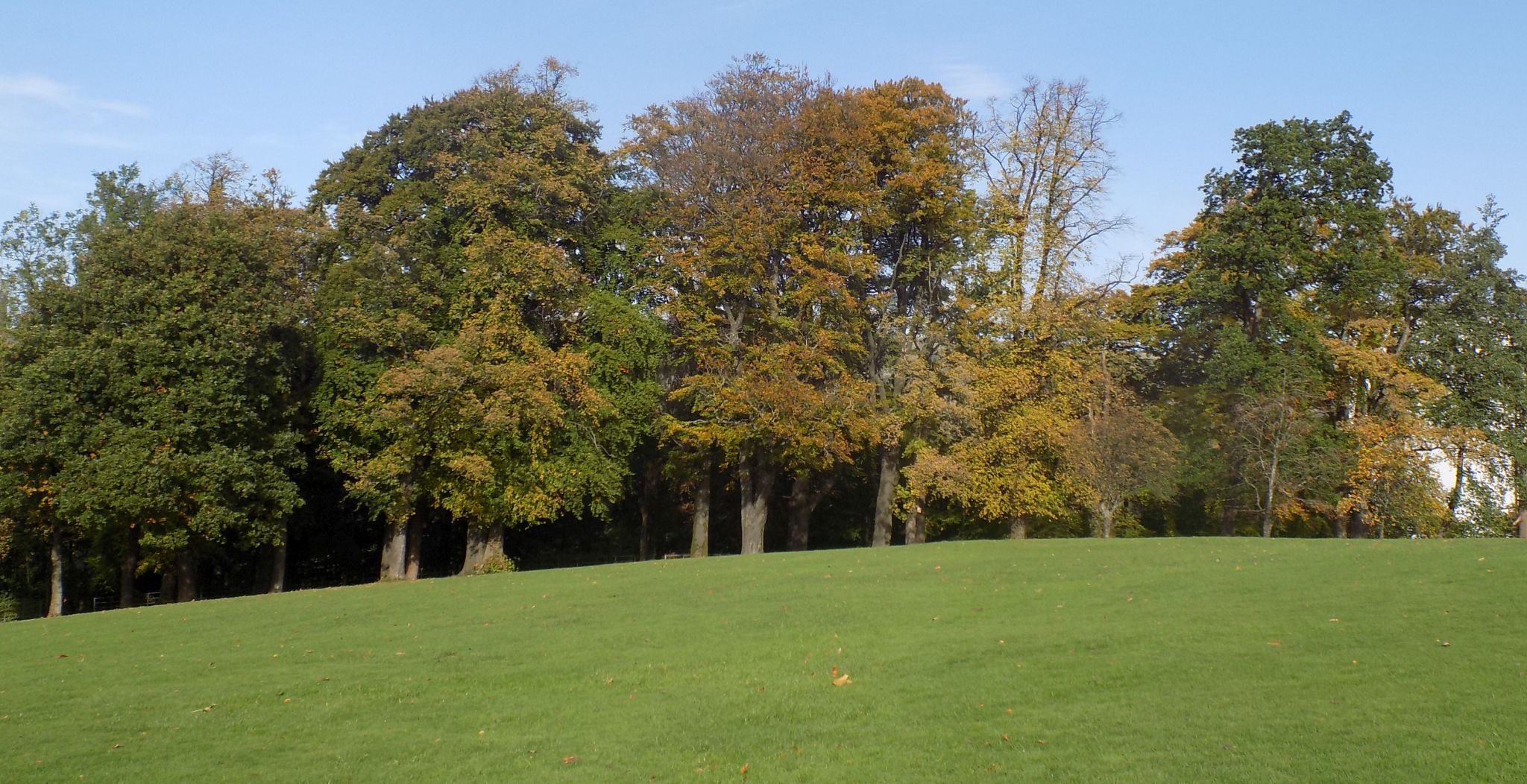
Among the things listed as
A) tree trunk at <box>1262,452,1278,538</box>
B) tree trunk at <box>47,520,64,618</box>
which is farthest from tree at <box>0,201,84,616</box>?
tree trunk at <box>1262,452,1278,538</box>

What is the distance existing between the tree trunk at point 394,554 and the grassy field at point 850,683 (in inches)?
477

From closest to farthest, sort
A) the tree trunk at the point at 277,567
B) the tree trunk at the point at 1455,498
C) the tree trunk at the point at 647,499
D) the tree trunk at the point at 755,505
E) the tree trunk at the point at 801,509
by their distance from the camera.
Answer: the tree trunk at the point at 277,567
the tree trunk at the point at 1455,498
the tree trunk at the point at 755,505
the tree trunk at the point at 801,509
the tree trunk at the point at 647,499

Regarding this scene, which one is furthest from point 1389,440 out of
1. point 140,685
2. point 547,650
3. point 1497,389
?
point 140,685

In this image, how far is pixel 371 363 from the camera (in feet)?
112

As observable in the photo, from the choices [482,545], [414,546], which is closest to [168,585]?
[414,546]

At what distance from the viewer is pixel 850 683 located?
1394 centimetres

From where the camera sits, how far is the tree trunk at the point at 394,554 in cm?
3453

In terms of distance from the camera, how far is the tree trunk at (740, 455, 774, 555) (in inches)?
1470

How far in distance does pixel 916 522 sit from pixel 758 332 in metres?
8.32

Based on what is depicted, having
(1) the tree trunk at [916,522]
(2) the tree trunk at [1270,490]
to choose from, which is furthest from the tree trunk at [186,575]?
(2) the tree trunk at [1270,490]

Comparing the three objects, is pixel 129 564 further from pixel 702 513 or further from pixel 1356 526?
pixel 1356 526

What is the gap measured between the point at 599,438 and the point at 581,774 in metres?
25.7

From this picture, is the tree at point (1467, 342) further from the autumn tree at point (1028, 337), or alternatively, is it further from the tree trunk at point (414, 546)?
the tree trunk at point (414, 546)

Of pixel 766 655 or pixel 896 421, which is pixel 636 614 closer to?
pixel 766 655
